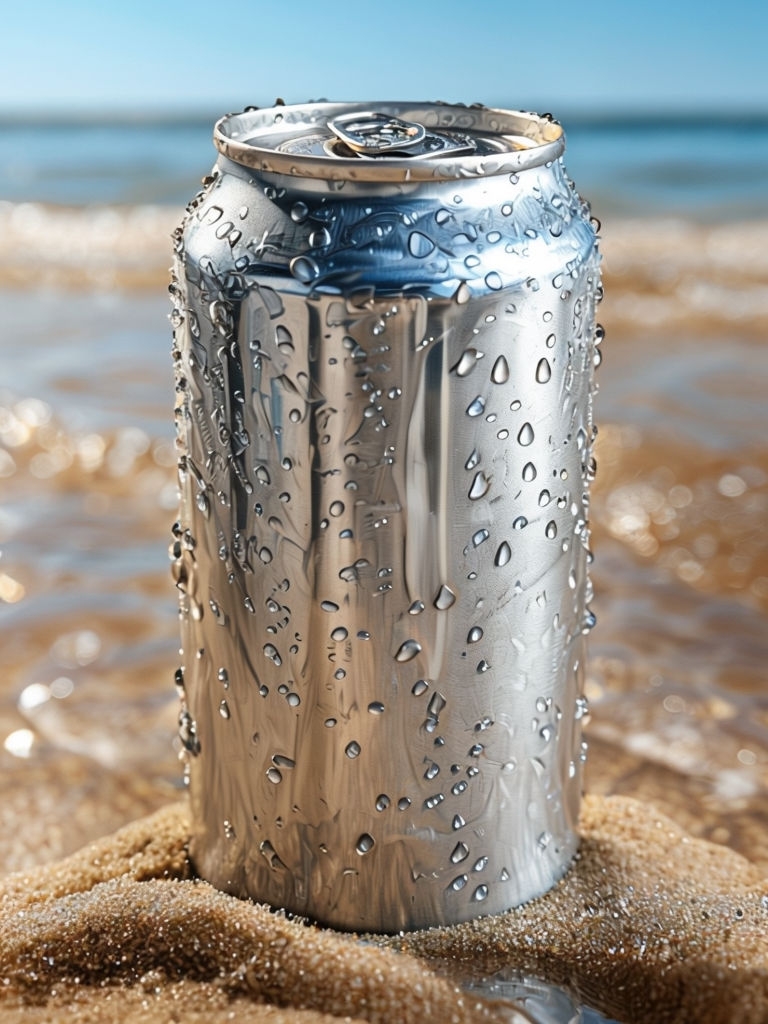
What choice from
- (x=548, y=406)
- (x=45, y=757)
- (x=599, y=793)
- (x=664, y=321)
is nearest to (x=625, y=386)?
(x=664, y=321)

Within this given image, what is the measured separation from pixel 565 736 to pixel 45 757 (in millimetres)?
896

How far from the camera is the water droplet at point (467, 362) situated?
3.36ft

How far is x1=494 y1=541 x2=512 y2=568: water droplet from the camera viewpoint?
112 centimetres

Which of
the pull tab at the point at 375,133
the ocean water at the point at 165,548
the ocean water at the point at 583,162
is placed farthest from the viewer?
the ocean water at the point at 583,162

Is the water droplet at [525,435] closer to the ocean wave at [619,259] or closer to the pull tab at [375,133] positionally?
the pull tab at [375,133]

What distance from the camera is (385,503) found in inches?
41.9

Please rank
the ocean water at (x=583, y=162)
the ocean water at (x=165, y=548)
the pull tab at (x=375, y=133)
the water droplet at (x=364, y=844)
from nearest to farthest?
1. the pull tab at (x=375, y=133)
2. the water droplet at (x=364, y=844)
3. the ocean water at (x=165, y=548)
4. the ocean water at (x=583, y=162)

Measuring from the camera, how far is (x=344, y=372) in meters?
1.02

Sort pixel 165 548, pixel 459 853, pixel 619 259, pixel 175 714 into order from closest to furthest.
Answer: pixel 459 853 < pixel 175 714 < pixel 165 548 < pixel 619 259

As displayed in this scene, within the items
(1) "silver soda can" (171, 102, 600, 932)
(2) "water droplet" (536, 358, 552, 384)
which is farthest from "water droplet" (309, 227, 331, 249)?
(2) "water droplet" (536, 358, 552, 384)

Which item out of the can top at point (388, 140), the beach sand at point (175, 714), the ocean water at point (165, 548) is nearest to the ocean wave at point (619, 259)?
the ocean water at point (165, 548)

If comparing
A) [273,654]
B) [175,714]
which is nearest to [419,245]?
[273,654]

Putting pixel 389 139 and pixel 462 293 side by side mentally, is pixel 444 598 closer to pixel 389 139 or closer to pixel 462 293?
pixel 462 293

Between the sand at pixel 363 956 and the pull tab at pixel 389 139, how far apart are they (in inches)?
30.9
